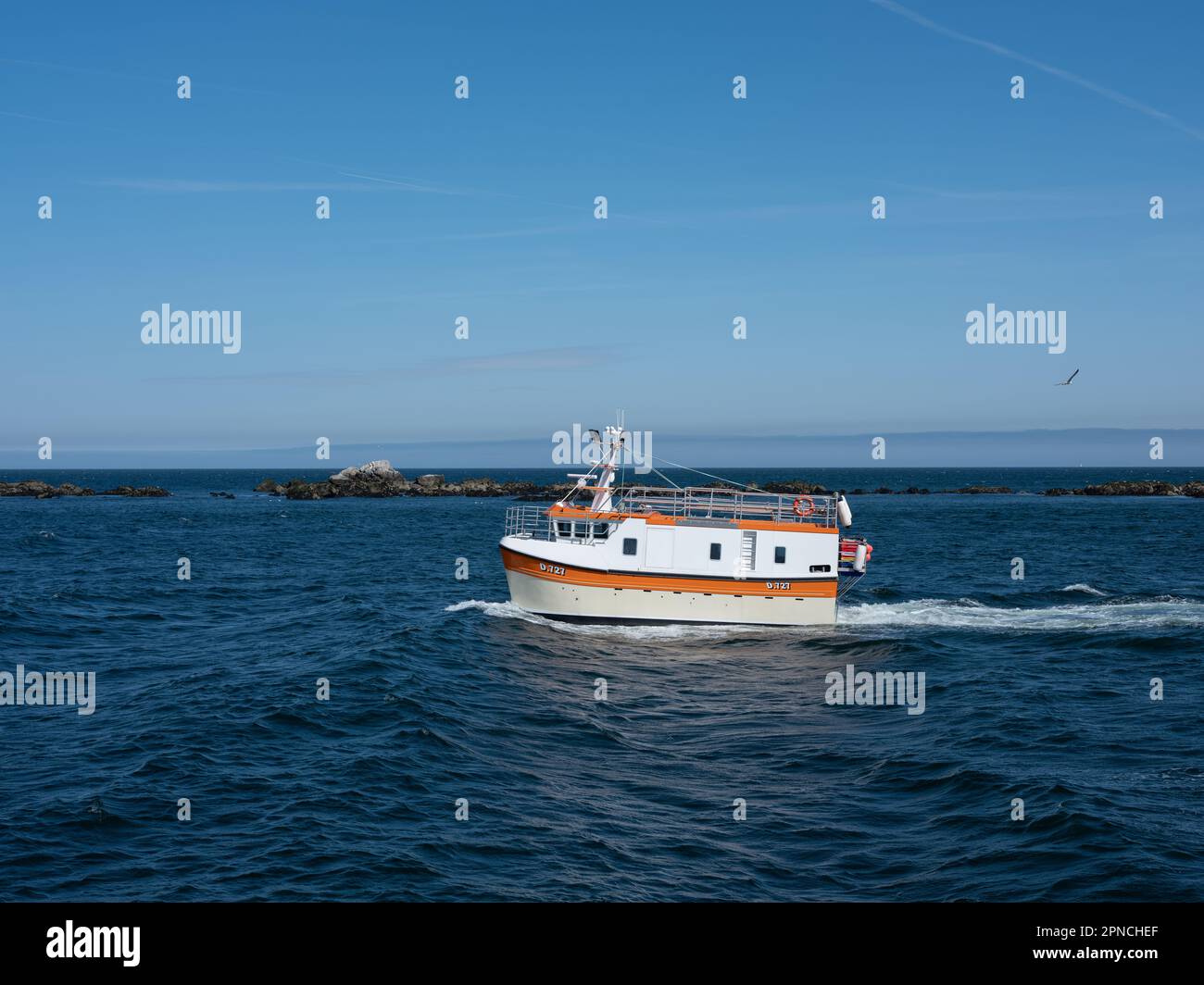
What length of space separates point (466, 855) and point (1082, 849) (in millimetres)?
10766

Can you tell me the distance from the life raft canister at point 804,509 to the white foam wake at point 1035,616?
484 centimetres

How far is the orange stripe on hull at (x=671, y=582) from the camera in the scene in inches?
1447

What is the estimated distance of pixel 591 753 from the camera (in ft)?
74.1

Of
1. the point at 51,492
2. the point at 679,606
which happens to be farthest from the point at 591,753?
the point at 51,492

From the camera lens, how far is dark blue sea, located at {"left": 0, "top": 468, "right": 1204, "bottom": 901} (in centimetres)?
1582

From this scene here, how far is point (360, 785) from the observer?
2012 cm

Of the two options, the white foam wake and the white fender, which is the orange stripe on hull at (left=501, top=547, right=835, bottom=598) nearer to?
the white fender

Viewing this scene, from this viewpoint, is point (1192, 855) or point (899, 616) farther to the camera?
point (899, 616)

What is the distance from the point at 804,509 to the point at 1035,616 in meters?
11.7

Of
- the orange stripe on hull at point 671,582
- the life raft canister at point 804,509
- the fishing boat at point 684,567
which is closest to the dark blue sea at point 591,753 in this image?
the fishing boat at point 684,567

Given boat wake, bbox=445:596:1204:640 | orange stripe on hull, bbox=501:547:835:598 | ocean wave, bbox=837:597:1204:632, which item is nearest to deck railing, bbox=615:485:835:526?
orange stripe on hull, bbox=501:547:835:598

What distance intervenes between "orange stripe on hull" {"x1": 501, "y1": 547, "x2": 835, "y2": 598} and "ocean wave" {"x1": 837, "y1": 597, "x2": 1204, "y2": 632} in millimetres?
A: 3494

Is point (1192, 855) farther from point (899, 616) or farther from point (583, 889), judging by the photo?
point (899, 616)

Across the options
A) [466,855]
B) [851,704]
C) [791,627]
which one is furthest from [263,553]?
[466,855]
